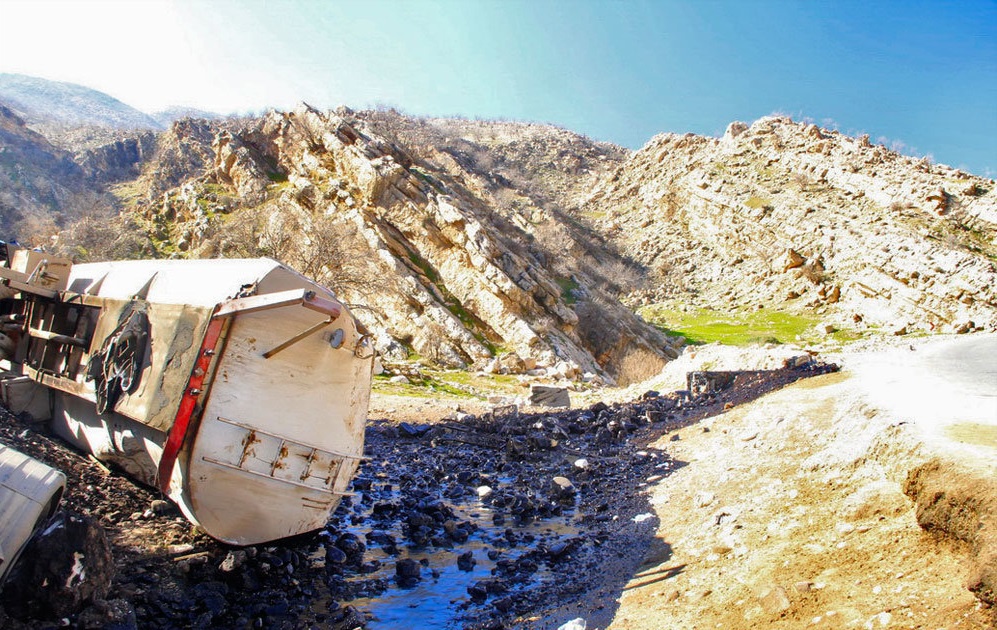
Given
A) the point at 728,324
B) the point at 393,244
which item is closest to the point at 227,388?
the point at 393,244

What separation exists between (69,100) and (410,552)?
226m

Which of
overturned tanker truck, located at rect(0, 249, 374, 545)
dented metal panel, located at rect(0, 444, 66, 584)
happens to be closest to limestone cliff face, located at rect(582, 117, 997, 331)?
overturned tanker truck, located at rect(0, 249, 374, 545)

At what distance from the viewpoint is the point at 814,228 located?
1951 inches

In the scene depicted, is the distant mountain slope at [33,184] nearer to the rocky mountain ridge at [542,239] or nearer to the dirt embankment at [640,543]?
the rocky mountain ridge at [542,239]

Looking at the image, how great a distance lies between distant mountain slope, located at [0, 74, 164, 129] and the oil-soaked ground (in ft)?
584

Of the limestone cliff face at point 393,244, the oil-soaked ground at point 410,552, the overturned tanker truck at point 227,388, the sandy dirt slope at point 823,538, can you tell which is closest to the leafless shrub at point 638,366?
the limestone cliff face at point 393,244

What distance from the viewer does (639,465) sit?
10828 millimetres

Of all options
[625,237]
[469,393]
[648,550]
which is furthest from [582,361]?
[625,237]

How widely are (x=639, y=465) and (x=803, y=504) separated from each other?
4559 mm

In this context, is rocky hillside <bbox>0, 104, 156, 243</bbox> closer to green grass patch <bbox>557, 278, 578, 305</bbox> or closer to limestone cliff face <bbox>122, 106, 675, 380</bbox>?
limestone cliff face <bbox>122, 106, 675, 380</bbox>

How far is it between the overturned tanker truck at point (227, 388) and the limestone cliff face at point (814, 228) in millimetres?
37756

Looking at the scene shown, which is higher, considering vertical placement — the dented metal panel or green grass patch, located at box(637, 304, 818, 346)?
green grass patch, located at box(637, 304, 818, 346)

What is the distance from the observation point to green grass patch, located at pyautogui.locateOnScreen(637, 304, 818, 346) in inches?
1583

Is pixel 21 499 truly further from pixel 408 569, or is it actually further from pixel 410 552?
pixel 410 552
